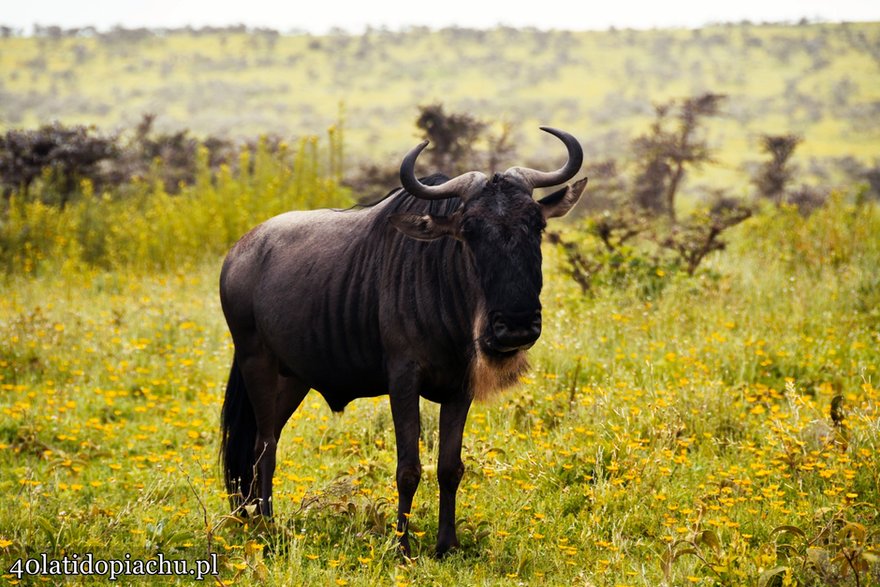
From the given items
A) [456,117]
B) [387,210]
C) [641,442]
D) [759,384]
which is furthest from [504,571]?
[456,117]

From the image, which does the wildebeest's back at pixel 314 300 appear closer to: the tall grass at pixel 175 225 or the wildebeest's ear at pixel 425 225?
the wildebeest's ear at pixel 425 225

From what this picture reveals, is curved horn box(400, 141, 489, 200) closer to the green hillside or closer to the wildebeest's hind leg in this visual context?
the wildebeest's hind leg

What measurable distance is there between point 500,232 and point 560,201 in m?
0.60

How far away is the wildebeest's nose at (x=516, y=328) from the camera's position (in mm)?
3820

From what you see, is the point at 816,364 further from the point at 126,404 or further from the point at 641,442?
the point at 126,404

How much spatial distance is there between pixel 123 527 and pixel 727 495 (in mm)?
3495

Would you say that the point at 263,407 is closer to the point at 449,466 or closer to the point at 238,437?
the point at 238,437

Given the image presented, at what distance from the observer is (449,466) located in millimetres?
4570

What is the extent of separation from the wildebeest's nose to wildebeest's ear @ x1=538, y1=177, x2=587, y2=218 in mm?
746

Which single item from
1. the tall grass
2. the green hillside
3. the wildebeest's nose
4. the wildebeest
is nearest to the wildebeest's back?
the wildebeest

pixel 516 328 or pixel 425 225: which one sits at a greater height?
pixel 425 225

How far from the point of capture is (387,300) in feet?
14.7

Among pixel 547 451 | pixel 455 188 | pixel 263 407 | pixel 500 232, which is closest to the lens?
pixel 500 232

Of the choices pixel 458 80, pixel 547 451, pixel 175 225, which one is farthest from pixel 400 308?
pixel 458 80
